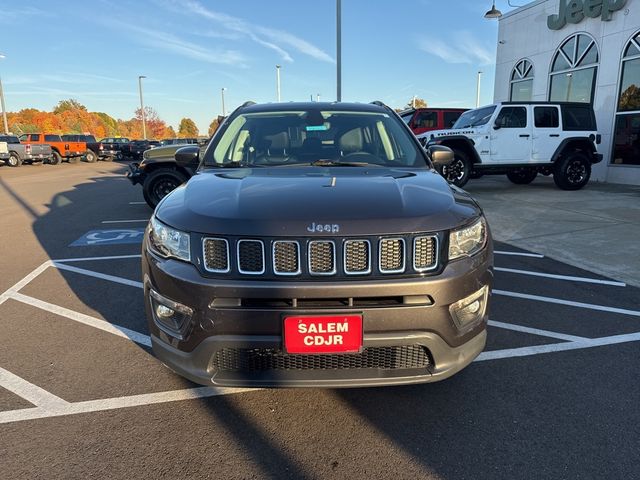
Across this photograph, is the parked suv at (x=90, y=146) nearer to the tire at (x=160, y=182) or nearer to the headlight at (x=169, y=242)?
the tire at (x=160, y=182)

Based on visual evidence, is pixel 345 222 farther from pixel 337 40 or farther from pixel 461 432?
pixel 337 40

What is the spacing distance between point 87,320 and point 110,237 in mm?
3644

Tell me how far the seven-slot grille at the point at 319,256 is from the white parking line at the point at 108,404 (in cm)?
93

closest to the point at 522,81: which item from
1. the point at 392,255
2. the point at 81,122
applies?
the point at 392,255

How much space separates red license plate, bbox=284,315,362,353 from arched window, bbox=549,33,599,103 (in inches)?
646

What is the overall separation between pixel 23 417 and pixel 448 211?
2516 mm

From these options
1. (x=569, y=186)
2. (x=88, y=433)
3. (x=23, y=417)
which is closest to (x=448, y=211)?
→ (x=88, y=433)

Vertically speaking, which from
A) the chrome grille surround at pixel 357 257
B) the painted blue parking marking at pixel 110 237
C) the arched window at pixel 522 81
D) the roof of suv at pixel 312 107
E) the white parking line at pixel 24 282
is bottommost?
the white parking line at pixel 24 282

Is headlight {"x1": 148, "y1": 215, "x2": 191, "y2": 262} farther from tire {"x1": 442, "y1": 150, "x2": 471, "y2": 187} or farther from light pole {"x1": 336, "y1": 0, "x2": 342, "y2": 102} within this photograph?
light pole {"x1": 336, "y1": 0, "x2": 342, "y2": 102}

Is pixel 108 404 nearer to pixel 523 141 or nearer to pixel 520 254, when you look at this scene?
pixel 520 254

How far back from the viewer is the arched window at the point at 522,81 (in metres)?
17.8

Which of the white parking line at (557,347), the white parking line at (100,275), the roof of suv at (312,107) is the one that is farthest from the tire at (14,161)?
the white parking line at (557,347)

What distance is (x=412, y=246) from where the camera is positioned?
212 cm

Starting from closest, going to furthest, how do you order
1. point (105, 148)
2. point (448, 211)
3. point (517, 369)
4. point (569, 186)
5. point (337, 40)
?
point (448, 211) → point (517, 369) → point (569, 186) → point (337, 40) → point (105, 148)
